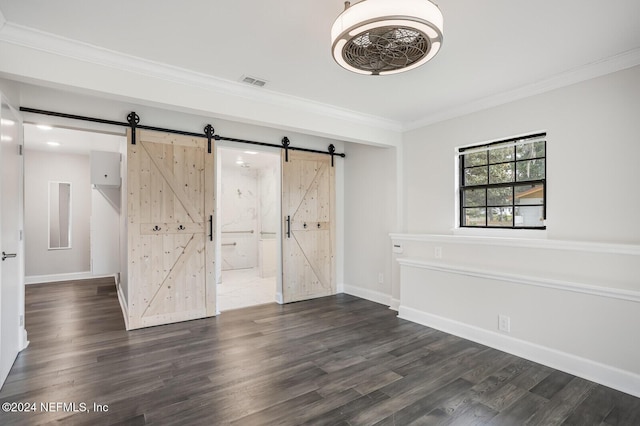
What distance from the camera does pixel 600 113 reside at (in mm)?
2971

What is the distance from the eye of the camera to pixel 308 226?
209 inches

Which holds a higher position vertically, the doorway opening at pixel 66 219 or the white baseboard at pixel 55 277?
the doorway opening at pixel 66 219

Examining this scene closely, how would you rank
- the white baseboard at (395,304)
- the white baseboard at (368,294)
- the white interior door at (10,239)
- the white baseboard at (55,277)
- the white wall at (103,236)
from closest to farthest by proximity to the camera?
the white interior door at (10,239) < the white baseboard at (395,304) < the white baseboard at (368,294) < the white baseboard at (55,277) < the white wall at (103,236)

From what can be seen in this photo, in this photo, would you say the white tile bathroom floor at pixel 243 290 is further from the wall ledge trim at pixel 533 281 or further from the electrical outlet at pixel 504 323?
the electrical outlet at pixel 504 323

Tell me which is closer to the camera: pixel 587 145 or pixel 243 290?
pixel 587 145

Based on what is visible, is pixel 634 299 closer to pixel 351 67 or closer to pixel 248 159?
pixel 351 67

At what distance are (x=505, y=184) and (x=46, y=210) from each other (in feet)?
27.2

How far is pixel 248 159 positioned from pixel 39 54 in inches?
186

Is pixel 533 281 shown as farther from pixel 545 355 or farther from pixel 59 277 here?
pixel 59 277

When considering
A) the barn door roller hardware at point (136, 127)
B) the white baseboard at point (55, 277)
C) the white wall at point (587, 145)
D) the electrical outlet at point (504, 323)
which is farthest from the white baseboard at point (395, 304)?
the white baseboard at point (55, 277)

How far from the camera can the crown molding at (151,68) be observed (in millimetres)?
2473

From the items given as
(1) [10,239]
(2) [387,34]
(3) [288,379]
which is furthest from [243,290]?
(2) [387,34]

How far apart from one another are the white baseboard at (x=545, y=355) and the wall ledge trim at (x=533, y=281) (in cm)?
56

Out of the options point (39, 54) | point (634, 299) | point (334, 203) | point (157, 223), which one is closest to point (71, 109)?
point (39, 54)
